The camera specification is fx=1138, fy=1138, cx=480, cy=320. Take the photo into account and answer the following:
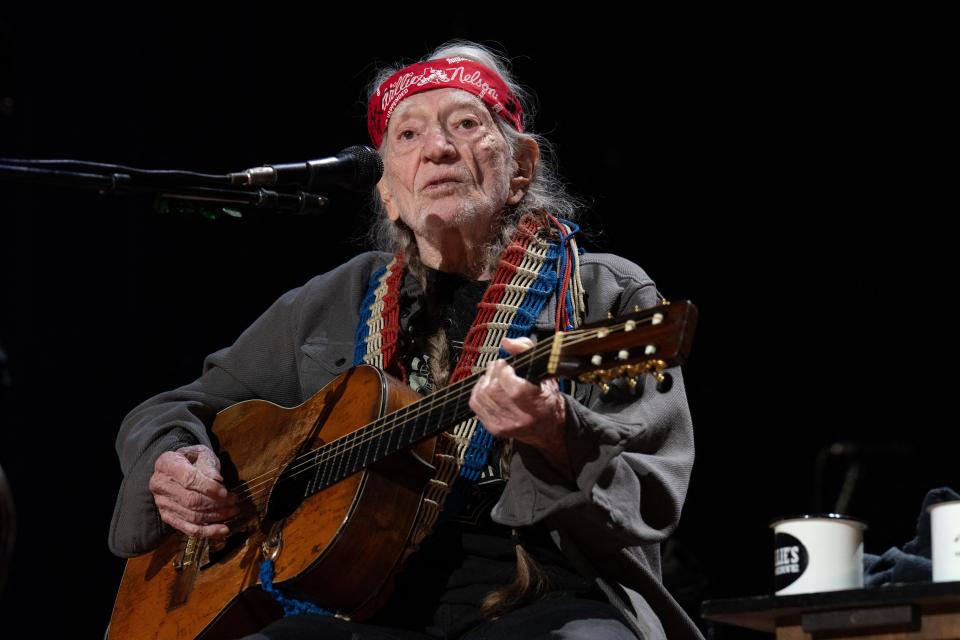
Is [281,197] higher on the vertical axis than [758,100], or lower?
lower

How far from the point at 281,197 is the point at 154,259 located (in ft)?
8.08

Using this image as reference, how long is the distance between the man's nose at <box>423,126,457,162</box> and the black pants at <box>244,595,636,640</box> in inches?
44.7

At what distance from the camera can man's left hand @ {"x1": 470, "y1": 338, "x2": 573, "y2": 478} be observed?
79.0 inches

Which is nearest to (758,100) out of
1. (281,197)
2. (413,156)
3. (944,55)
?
(944,55)

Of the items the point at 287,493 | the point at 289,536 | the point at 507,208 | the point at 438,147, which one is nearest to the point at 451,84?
the point at 438,147

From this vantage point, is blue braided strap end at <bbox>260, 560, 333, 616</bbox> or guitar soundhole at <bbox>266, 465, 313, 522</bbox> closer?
blue braided strap end at <bbox>260, 560, 333, 616</bbox>

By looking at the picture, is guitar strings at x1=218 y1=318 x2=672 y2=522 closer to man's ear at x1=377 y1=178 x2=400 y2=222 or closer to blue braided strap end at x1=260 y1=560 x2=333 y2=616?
blue braided strap end at x1=260 y1=560 x2=333 y2=616

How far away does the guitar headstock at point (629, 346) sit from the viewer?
192 cm

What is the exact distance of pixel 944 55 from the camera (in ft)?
15.6

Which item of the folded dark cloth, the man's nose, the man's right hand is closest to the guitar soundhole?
the man's right hand

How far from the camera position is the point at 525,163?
3057mm

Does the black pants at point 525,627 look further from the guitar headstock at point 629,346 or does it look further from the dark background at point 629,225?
the dark background at point 629,225

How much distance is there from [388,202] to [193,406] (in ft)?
2.46

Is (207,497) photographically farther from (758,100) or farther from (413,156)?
(758,100)
